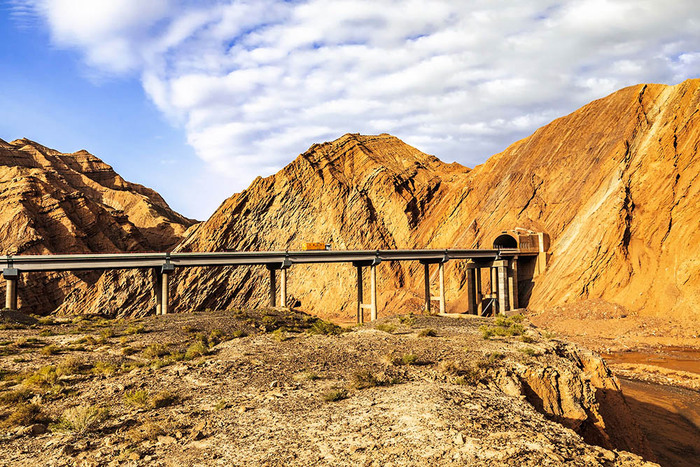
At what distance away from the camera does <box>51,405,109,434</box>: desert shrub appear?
1037 cm

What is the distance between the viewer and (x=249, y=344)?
750 inches

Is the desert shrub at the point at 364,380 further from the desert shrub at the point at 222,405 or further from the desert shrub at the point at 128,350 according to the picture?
the desert shrub at the point at 128,350

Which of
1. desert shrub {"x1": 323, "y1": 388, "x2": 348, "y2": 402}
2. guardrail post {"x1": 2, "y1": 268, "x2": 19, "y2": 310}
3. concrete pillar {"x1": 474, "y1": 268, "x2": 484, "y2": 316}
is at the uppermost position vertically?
guardrail post {"x1": 2, "y1": 268, "x2": 19, "y2": 310}

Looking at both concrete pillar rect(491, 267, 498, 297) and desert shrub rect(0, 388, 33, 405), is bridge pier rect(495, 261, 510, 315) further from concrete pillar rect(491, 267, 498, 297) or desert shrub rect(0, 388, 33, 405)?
desert shrub rect(0, 388, 33, 405)

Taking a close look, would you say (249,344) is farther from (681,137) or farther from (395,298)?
(681,137)

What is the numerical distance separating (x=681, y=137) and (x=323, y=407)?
183 ft

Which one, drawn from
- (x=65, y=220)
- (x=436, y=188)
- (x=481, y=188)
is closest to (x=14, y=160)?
(x=65, y=220)

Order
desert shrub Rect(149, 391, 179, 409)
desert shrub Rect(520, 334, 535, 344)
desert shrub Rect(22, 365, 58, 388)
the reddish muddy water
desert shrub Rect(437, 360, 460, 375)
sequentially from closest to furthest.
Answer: desert shrub Rect(149, 391, 179, 409) < desert shrub Rect(22, 365, 58, 388) < desert shrub Rect(437, 360, 460, 375) < desert shrub Rect(520, 334, 535, 344) < the reddish muddy water

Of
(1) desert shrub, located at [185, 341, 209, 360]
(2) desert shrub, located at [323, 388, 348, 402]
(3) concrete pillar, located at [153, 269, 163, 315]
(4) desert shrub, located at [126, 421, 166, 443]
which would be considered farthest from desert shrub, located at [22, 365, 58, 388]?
(3) concrete pillar, located at [153, 269, 163, 315]

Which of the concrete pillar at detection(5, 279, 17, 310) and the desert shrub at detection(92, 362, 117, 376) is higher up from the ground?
the concrete pillar at detection(5, 279, 17, 310)

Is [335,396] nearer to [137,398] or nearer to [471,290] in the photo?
[137,398]

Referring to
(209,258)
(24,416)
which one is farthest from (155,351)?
(209,258)

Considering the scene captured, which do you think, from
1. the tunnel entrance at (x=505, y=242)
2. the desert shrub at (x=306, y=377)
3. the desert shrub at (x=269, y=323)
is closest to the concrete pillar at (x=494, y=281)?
the tunnel entrance at (x=505, y=242)

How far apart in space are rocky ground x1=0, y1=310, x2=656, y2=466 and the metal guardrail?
13882mm
